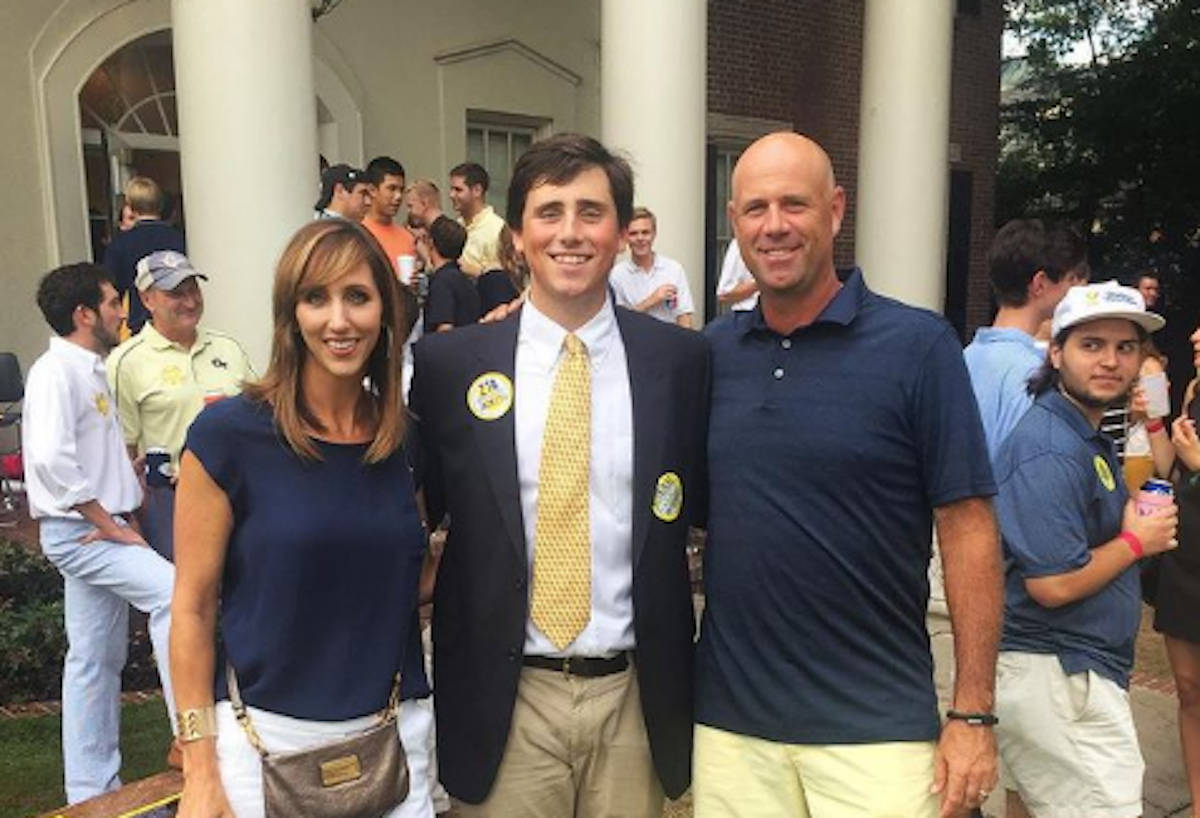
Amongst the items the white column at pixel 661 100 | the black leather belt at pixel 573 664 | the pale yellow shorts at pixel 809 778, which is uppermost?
the white column at pixel 661 100

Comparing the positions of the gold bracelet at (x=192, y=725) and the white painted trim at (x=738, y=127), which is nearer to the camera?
the gold bracelet at (x=192, y=725)

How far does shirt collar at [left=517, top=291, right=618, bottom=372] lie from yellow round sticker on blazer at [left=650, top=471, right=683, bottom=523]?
301 millimetres

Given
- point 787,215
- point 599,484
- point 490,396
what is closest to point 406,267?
point 490,396

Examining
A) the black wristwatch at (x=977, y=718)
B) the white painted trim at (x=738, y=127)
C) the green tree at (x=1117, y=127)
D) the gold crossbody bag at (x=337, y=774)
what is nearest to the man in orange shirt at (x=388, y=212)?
the gold crossbody bag at (x=337, y=774)

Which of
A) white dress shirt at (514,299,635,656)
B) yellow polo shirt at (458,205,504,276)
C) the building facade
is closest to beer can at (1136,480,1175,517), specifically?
white dress shirt at (514,299,635,656)

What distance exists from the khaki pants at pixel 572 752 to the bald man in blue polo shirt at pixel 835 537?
0.61 feet

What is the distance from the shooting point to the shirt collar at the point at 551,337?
7.47ft

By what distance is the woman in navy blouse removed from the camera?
201cm

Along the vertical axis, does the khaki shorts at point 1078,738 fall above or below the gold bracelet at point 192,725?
below

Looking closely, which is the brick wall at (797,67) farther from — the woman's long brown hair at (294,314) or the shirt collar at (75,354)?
the woman's long brown hair at (294,314)

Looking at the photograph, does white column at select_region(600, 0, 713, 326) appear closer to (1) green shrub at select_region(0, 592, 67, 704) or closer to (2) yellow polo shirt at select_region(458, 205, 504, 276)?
(2) yellow polo shirt at select_region(458, 205, 504, 276)

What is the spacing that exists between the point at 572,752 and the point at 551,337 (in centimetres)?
92

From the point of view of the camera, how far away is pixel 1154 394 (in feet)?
13.2

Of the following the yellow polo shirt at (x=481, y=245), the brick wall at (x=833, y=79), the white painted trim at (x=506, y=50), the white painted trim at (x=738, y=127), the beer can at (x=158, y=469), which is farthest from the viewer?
the brick wall at (x=833, y=79)
